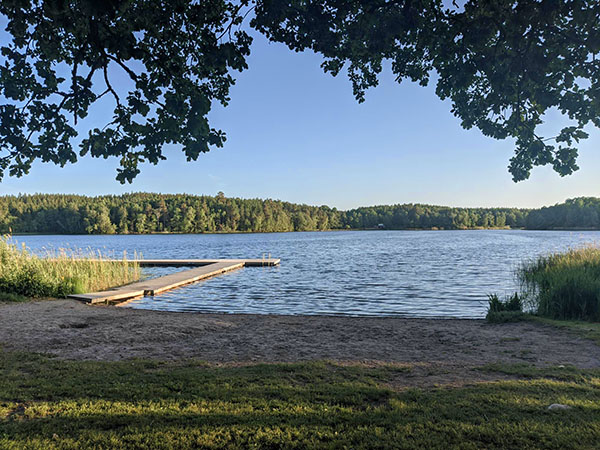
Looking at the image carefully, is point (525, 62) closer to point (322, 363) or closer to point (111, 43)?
point (111, 43)

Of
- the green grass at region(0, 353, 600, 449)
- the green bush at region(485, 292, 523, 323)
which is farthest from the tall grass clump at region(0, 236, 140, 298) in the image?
the green bush at region(485, 292, 523, 323)

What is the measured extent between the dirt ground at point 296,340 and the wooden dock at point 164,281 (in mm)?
2595

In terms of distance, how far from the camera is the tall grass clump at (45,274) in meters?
12.1

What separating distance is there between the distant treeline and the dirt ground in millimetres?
100875

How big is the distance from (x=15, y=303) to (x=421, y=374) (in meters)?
10.4

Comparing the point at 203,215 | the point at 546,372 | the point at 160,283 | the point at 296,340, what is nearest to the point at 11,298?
the point at 160,283

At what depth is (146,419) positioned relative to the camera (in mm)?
3582

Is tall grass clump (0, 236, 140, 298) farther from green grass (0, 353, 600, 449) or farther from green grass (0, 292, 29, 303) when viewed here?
green grass (0, 353, 600, 449)

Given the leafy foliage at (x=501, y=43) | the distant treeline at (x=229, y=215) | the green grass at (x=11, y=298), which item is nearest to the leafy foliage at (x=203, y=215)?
the distant treeline at (x=229, y=215)

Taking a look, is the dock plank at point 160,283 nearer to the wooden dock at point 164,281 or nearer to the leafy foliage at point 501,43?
the wooden dock at point 164,281

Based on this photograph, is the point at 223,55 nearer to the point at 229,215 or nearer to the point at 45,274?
the point at 45,274

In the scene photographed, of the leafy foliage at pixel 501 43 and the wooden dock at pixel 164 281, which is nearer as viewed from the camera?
the leafy foliage at pixel 501 43

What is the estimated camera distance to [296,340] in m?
7.19

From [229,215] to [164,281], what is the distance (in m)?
106
